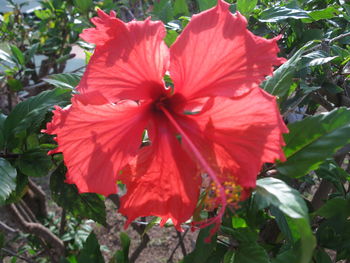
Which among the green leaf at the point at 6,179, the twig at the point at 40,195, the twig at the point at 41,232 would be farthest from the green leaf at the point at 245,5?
the twig at the point at 40,195

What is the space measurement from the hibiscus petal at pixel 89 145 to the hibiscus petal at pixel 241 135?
0.56ft

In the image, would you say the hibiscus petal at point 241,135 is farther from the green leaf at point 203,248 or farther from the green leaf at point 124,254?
the green leaf at point 124,254

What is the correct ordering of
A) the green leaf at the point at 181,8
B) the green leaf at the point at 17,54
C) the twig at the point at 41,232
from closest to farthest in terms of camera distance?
the green leaf at the point at 181,8
the green leaf at the point at 17,54
the twig at the point at 41,232

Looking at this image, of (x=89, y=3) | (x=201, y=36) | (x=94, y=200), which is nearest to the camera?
(x=201, y=36)

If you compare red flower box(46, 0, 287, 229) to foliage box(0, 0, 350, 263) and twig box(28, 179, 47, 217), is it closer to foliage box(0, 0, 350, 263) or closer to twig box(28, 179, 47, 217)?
foliage box(0, 0, 350, 263)

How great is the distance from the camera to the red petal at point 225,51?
643 millimetres

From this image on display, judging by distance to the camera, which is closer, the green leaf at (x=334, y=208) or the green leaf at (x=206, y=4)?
the green leaf at (x=334, y=208)

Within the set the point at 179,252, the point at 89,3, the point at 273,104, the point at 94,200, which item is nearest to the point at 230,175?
the point at 273,104

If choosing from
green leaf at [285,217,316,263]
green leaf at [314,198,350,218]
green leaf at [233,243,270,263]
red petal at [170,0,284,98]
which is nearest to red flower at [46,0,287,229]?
red petal at [170,0,284,98]

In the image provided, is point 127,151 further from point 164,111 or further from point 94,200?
point 94,200

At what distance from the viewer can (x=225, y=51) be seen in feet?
2.15

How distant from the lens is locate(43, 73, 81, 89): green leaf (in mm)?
950

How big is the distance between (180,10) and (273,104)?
925mm

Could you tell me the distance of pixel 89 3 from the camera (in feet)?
5.99
